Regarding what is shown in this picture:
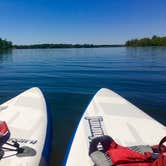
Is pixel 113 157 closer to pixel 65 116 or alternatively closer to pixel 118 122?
pixel 118 122

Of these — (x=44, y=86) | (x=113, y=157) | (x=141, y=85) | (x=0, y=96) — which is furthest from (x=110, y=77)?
(x=113, y=157)

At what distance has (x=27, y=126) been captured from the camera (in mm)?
5086

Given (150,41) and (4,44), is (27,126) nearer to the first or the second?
(4,44)

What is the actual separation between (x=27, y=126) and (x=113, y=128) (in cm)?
169

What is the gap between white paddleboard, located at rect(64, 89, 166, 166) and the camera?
4121 mm

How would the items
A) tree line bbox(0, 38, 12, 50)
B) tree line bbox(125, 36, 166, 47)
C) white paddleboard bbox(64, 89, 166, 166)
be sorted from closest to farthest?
white paddleboard bbox(64, 89, 166, 166) → tree line bbox(0, 38, 12, 50) → tree line bbox(125, 36, 166, 47)

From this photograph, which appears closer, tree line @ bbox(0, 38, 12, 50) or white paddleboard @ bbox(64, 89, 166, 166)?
white paddleboard @ bbox(64, 89, 166, 166)

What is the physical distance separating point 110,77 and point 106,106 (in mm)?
7111

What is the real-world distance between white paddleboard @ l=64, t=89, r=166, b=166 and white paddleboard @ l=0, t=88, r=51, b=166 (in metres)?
0.54

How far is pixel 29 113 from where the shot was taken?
19.2 feet

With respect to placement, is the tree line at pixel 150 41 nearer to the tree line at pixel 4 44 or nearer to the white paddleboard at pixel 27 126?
the tree line at pixel 4 44

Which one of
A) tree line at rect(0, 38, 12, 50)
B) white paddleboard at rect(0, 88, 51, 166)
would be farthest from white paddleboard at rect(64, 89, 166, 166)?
tree line at rect(0, 38, 12, 50)

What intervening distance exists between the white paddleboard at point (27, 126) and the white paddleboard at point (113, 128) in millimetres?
541

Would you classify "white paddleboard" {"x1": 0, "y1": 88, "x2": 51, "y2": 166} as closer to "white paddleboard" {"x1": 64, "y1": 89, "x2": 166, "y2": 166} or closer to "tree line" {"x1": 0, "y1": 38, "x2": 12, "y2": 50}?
"white paddleboard" {"x1": 64, "y1": 89, "x2": 166, "y2": 166}
